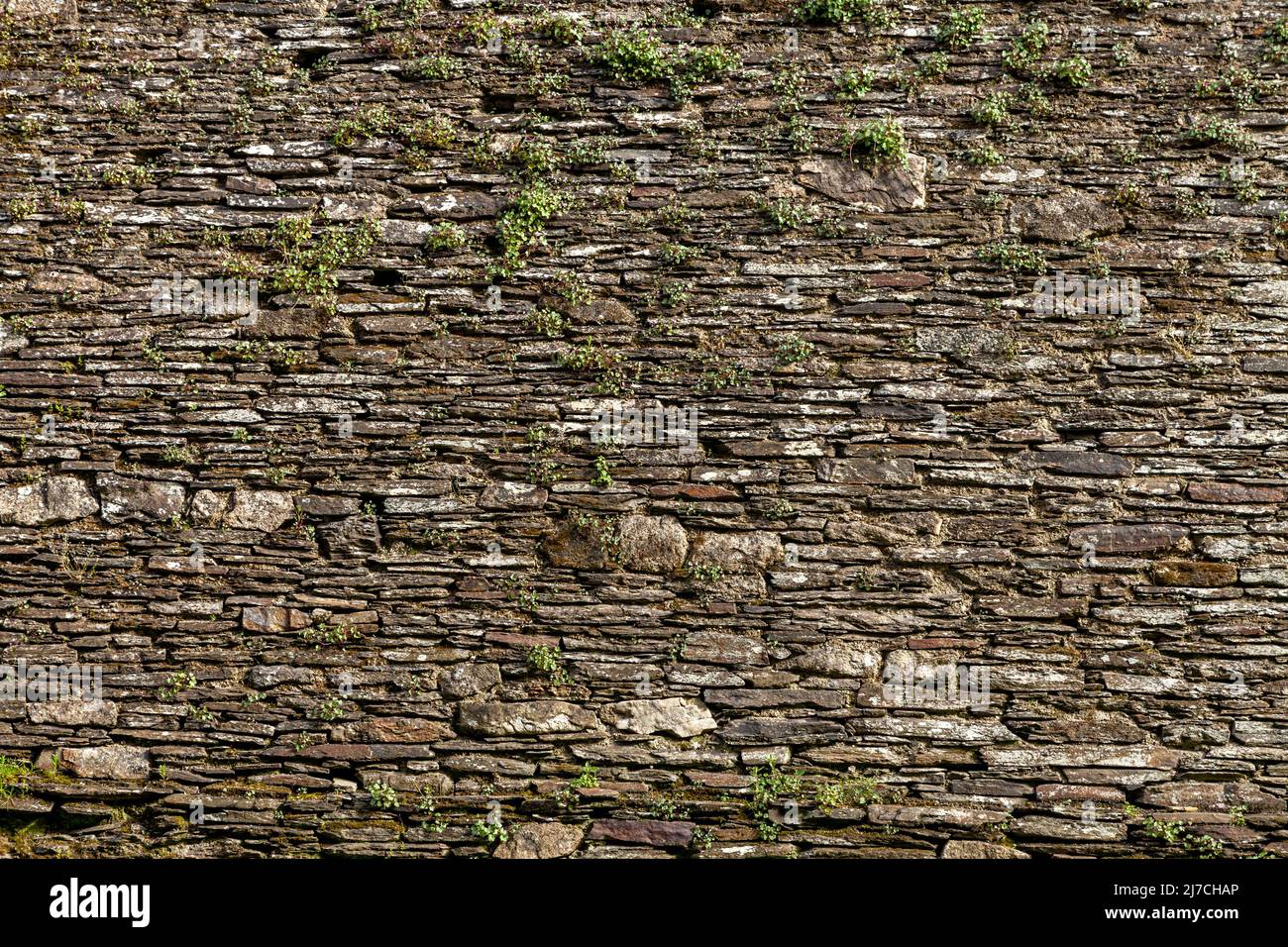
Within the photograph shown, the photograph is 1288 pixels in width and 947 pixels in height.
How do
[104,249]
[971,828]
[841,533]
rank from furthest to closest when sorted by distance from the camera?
1. [104,249]
2. [841,533]
3. [971,828]

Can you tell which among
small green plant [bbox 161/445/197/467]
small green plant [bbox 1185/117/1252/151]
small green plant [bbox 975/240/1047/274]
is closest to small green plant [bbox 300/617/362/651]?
small green plant [bbox 161/445/197/467]

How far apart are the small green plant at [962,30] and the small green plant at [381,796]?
17.8 ft

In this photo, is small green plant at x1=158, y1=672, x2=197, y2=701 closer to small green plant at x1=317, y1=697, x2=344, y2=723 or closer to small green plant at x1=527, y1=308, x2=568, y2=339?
small green plant at x1=317, y1=697, x2=344, y2=723

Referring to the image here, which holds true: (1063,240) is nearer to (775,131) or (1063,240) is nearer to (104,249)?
(775,131)

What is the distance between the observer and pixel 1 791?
504 cm

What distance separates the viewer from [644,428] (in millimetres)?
5367

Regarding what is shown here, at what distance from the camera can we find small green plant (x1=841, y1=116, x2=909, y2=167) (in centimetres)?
566

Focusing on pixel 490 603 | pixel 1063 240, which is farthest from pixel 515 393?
pixel 1063 240

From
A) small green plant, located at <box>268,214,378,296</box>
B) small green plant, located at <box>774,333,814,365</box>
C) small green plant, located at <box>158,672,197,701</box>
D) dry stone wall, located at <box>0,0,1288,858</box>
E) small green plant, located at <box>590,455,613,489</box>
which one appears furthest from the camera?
small green plant, located at <box>268,214,378,296</box>

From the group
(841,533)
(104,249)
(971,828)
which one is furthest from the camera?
(104,249)

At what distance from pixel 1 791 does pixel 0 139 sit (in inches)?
153

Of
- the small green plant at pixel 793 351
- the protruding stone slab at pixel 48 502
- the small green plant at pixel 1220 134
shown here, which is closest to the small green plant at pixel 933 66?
the small green plant at pixel 1220 134

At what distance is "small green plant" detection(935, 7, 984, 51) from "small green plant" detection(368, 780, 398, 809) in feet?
17.8

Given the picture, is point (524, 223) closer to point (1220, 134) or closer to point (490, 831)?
point (490, 831)
